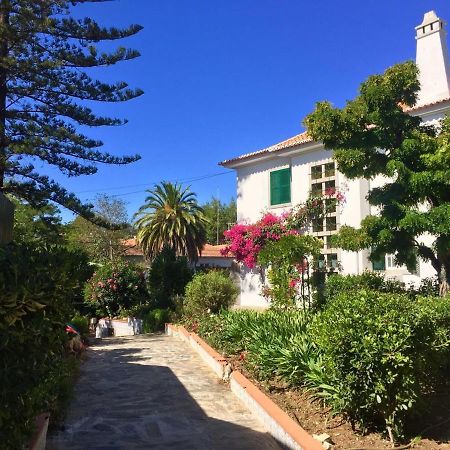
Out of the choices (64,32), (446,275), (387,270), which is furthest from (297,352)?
(64,32)

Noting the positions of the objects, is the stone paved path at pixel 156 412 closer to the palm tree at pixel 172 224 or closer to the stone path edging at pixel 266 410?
the stone path edging at pixel 266 410

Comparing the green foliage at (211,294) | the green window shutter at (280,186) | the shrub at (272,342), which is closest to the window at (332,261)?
the green window shutter at (280,186)

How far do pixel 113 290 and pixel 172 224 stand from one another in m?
15.4

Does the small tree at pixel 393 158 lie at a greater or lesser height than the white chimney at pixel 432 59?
lesser

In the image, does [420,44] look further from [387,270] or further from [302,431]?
[302,431]

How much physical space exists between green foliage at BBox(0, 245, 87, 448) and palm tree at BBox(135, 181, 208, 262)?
28400 mm

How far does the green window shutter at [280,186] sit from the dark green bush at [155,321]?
20.9ft

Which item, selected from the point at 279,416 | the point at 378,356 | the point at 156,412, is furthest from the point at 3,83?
the point at 378,356

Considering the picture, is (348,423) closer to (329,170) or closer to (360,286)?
(360,286)

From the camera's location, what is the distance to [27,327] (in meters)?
2.71

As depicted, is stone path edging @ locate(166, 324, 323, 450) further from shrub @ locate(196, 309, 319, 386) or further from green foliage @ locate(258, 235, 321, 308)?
green foliage @ locate(258, 235, 321, 308)

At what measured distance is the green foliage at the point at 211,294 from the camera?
38.7 ft

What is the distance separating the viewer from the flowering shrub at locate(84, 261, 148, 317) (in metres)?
17.1

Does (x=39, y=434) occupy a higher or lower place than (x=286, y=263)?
lower
